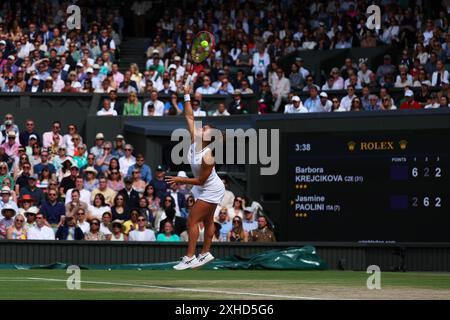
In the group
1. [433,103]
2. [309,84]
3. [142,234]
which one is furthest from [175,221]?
[433,103]

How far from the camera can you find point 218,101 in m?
28.4

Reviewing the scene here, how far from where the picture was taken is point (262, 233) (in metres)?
23.1

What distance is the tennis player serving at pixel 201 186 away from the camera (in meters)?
15.6

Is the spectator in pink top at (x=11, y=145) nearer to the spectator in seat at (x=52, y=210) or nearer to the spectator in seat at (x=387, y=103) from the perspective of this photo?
the spectator in seat at (x=52, y=210)

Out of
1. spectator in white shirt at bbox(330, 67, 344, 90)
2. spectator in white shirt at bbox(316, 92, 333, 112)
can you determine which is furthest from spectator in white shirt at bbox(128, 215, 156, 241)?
spectator in white shirt at bbox(330, 67, 344, 90)

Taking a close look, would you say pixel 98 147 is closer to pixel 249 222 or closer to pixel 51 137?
pixel 51 137

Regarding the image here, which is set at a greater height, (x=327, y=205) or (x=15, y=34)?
(x=15, y=34)

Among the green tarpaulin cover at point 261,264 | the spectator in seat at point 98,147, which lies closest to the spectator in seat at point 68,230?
the green tarpaulin cover at point 261,264

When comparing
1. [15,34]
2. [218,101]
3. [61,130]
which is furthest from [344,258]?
[15,34]

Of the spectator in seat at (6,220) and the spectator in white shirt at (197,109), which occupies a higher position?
the spectator in white shirt at (197,109)

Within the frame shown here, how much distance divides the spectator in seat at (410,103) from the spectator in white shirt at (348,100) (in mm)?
1533

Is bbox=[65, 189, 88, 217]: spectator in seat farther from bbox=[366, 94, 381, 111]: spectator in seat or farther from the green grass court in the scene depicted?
bbox=[366, 94, 381, 111]: spectator in seat
